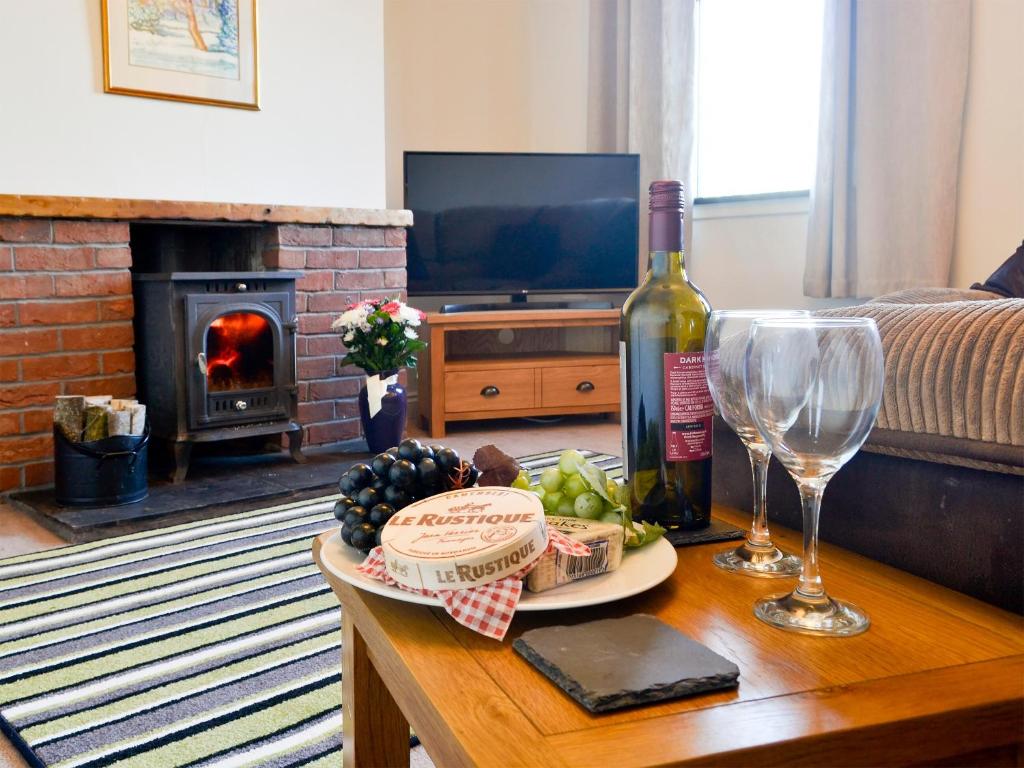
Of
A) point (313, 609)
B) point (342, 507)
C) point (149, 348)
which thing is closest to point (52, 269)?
point (149, 348)

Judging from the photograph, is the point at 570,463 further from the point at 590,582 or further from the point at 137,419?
the point at 137,419

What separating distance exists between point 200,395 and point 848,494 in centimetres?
246

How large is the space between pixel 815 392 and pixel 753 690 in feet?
0.67

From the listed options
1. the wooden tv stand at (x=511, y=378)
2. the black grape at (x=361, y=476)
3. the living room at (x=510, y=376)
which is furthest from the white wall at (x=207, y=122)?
the black grape at (x=361, y=476)

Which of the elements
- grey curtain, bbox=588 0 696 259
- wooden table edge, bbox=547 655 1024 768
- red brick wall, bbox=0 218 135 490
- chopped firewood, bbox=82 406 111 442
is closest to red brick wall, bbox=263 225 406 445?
red brick wall, bbox=0 218 135 490

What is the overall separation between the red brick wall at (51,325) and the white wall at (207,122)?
0.53ft

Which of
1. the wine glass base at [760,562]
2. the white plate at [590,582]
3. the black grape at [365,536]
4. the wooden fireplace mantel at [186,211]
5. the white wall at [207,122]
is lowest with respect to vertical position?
the wine glass base at [760,562]

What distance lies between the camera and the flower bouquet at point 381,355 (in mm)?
3385

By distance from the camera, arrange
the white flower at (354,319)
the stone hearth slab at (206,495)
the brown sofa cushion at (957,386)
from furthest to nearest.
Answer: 1. the white flower at (354,319)
2. the stone hearth slab at (206,495)
3. the brown sofa cushion at (957,386)

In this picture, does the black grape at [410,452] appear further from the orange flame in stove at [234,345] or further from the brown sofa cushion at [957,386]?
the orange flame in stove at [234,345]

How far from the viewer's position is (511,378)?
13.6ft

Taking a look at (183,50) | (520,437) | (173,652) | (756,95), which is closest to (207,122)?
(183,50)

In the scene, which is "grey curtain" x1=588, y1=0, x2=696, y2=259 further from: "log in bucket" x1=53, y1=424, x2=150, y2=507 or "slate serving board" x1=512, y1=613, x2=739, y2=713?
"slate serving board" x1=512, y1=613, x2=739, y2=713

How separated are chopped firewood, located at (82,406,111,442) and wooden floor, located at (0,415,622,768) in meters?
0.29
